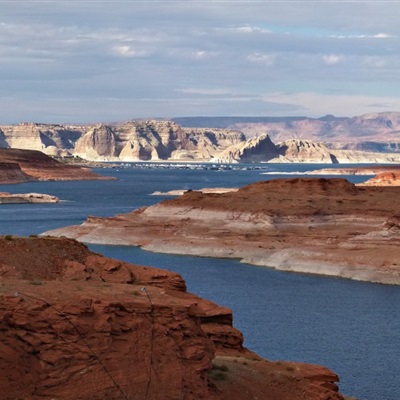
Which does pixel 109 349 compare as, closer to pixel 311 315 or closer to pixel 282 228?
pixel 311 315

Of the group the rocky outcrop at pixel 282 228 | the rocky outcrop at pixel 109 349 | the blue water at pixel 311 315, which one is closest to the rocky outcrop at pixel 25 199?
the rocky outcrop at pixel 282 228

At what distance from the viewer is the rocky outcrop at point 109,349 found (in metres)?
23.9

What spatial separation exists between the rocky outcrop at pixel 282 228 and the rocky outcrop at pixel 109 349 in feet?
161

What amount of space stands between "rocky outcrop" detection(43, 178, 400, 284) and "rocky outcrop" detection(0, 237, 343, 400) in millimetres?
48967

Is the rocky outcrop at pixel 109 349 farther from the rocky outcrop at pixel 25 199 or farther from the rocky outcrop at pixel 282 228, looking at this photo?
the rocky outcrop at pixel 25 199

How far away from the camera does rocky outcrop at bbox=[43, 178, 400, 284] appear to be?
269 ft

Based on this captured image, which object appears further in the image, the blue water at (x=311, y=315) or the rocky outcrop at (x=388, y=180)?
the rocky outcrop at (x=388, y=180)

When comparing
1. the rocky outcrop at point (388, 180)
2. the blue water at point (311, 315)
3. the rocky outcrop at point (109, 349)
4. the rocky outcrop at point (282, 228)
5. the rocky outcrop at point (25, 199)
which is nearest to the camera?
the rocky outcrop at point (109, 349)

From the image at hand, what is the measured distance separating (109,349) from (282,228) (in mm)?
76627

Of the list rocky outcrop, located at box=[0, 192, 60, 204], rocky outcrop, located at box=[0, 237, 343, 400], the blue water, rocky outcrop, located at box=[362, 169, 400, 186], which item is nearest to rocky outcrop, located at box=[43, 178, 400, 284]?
the blue water

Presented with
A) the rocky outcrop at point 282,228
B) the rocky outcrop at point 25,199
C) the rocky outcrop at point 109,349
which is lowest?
the rocky outcrop at point 25,199

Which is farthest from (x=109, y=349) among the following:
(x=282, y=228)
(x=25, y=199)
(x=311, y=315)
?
(x=25, y=199)

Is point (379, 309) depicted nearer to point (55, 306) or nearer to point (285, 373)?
point (285, 373)

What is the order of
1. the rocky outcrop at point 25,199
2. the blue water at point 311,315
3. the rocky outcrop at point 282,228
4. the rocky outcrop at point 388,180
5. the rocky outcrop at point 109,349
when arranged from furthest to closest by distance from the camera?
the rocky outcrop at point 388,180 → the rocky outcrop at point 25,199 → the rocky outcrop at point 282,228 → the blue water at point 311,315 → the rocky outcrop at point 109,349
